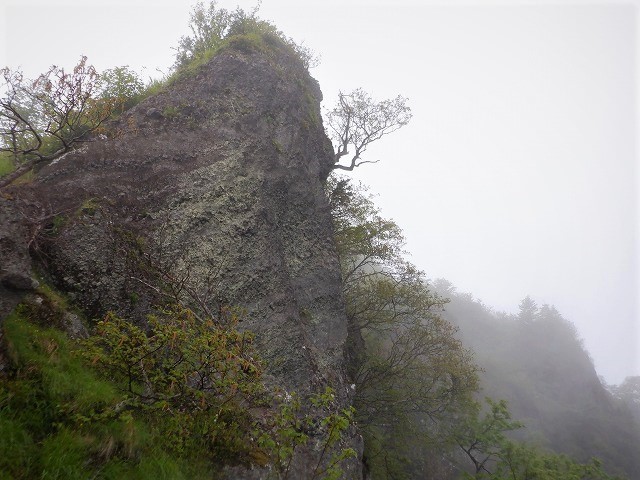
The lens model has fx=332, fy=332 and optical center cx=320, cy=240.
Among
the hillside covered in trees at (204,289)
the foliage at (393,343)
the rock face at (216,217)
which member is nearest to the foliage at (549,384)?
the foliage at (393,343)

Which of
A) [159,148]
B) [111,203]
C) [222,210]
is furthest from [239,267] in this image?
[159,148]


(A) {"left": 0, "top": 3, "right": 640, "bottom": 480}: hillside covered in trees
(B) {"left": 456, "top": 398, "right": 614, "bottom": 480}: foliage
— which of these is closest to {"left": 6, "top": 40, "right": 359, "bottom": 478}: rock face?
(A) {"left": 0, "top": 3, "right": 640, "bottom": 480}: hillside covered in trees

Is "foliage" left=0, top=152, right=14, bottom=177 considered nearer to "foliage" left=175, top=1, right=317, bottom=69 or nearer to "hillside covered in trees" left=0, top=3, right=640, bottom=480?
"hillside covered in trees" left=0, top=3, right=640, bottom=480

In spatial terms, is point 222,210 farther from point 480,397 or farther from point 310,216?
point 480,397

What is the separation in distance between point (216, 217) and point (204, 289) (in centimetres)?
213

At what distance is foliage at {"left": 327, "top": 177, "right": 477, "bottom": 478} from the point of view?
1589 cm

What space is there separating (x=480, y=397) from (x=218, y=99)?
49.1m

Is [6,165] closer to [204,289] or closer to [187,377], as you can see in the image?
[204,289]

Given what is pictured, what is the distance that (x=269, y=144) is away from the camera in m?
11.5

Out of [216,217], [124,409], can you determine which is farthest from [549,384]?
[124,409]

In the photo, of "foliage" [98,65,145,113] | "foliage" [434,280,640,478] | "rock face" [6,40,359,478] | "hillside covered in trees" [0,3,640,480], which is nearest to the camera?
"hillside covered in trees" [0,3,640,480]

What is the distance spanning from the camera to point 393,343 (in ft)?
55.1

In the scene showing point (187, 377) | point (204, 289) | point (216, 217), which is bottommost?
point (187, 377)

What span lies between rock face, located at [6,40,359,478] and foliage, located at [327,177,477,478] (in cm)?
479
